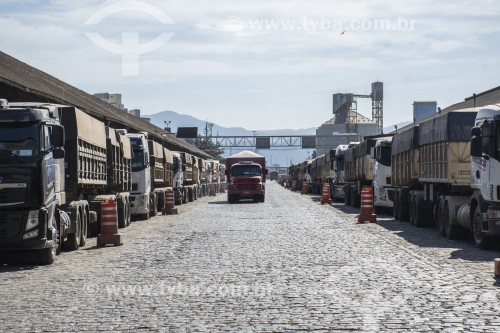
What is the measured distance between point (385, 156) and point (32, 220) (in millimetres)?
22717

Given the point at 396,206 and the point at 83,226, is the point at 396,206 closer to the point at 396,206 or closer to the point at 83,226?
the point at 396,206

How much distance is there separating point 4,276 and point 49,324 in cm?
569

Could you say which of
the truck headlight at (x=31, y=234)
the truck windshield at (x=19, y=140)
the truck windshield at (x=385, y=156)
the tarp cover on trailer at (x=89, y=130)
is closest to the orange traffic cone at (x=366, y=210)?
the truck windshield at (x=385, y=156)

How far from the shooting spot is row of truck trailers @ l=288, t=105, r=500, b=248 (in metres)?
19.2

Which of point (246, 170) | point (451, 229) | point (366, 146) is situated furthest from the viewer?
point (246, 170)

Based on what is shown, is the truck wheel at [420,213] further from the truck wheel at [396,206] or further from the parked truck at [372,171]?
the parked truck at [372,171]

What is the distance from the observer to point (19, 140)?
54.9ft

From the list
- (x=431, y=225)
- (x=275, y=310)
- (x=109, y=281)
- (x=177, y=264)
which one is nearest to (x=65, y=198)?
(x=177, y=264)

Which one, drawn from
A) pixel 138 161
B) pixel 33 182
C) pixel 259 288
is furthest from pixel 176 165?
pixel 259 288

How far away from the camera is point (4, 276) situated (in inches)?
598

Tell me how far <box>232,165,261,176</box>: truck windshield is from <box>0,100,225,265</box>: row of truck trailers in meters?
23.5

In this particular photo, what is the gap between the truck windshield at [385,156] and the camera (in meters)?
36.7

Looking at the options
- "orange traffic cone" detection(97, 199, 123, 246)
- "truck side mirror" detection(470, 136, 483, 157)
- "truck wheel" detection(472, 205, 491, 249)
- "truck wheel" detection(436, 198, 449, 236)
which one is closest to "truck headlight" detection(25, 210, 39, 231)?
"orange traffic cone" detection(97, 199, 123, 246)

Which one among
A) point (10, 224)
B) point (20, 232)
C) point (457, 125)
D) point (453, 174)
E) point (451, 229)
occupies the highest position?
point (457, 125)
